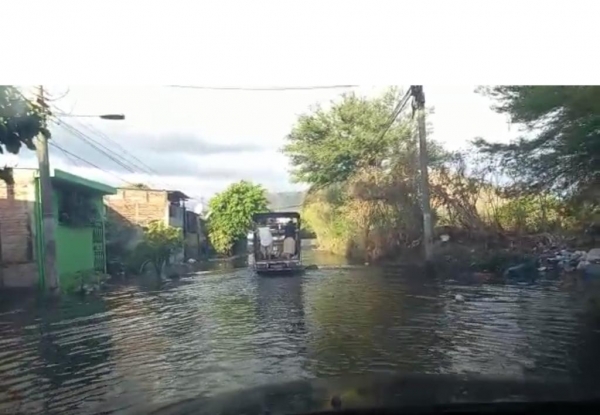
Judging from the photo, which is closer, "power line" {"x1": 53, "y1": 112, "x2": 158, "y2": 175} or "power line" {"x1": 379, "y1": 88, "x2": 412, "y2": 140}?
"power line" {"x1": 53, "y1": 112, "x2": 158, "y2": 175}

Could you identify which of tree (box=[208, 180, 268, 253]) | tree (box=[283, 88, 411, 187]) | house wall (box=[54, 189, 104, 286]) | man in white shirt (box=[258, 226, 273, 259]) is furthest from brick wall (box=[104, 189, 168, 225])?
tree (box=[283, 88, 411, 187])

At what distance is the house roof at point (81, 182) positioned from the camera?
3018 millimetres

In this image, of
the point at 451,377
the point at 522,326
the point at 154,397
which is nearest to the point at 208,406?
the point at 154,397

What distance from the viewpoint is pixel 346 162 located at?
3422 mm

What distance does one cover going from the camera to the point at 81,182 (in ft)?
10.2

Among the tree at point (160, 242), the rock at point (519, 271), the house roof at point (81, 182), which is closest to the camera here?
the house roof at point (81, 182)

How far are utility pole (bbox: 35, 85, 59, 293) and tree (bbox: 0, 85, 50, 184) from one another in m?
0.09

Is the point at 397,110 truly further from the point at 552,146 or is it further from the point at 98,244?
the point at 98,244

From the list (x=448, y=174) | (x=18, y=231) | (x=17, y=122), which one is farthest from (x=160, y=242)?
(x=448, y=174)

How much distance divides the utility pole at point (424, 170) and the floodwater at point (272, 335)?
0.19 m

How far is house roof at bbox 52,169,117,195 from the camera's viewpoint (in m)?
3.02

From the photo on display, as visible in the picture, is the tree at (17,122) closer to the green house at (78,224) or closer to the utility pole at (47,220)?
the utility pole at (47,220)

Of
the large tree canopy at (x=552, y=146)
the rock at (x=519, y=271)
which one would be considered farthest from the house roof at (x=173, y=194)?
the rock at (x=519, y=271)

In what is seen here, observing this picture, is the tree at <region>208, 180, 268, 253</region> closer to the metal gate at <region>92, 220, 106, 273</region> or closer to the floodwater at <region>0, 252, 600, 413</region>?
the floodwater at <region>0, 252, 600, 413</region>
